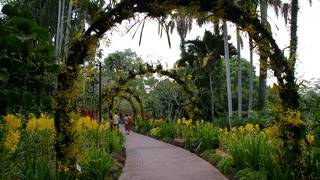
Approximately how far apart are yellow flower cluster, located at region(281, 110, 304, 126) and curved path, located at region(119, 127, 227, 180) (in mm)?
2449

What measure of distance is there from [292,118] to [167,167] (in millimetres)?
4749

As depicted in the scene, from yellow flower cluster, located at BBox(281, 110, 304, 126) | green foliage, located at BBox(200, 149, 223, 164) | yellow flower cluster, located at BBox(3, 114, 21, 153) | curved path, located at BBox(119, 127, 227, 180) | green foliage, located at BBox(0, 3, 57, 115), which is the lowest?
curved path, located at BBox(119, 127, 227, 180)

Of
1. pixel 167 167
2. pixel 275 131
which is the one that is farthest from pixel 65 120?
pixel 167 167

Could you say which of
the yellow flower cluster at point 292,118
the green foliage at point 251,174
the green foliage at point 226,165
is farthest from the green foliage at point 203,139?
the yellow flower cluster at point 292,118

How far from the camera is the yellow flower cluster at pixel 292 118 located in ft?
25.7

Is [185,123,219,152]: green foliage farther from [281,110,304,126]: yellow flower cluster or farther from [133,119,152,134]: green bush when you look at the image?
[133,119,152,134]: green bush

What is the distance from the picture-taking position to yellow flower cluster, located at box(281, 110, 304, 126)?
7835mm

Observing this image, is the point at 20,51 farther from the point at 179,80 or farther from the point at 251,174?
the point at 179,80

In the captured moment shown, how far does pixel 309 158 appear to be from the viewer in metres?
7.53

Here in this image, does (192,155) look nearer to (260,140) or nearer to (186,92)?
(260,140)

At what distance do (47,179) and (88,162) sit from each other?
1.94 meters

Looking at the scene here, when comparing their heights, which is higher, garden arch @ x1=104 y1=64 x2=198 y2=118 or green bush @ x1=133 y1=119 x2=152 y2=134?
garden arch @ x1=104 y1=64 x2=198 y2=118

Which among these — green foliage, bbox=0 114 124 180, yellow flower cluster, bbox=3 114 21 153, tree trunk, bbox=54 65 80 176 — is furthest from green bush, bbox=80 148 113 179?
yellow flower cluster, bbox=3 114 21 153

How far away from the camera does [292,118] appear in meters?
7.90
